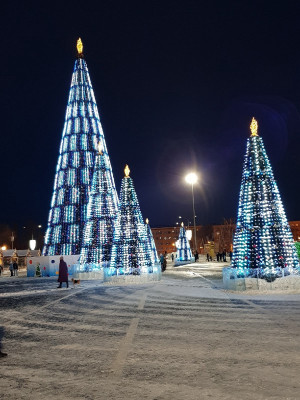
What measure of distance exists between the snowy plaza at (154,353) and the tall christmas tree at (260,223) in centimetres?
392

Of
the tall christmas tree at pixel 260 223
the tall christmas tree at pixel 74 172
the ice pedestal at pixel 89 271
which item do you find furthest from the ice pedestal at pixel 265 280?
the tall christmas tree at pixel 74 172

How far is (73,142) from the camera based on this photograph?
110 ft

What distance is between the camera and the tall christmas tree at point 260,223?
47.5 feet

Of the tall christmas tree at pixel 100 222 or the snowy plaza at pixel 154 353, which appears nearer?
the snowy plaza at pixel 154 353

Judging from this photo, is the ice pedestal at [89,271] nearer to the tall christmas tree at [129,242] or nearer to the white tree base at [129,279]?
the tall christmas tree at [129,242]

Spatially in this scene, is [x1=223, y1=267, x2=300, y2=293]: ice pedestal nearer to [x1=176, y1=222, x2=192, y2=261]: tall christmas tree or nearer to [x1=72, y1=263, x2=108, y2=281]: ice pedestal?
[x1=72, y1=263, x2=108, y2=281]: ice pedestal

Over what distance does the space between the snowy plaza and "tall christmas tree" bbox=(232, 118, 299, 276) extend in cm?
392

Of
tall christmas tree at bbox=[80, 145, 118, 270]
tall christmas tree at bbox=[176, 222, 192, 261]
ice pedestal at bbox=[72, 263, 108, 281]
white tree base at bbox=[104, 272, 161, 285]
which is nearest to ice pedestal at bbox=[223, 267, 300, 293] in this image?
white tree base at bbox=[104, 272, 161, 285]

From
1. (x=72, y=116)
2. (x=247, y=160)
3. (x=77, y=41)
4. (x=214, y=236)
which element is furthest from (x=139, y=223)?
(x=214, y=236)

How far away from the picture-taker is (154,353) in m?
5.76

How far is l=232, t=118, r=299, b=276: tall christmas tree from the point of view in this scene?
47.5ft

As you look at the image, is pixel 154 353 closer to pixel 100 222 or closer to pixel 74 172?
pixel 100 222

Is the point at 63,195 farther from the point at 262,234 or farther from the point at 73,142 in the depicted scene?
the point at 262,234

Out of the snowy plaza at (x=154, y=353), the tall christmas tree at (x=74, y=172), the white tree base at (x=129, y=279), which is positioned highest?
the tall christmas tree at (x=74, y=172)
